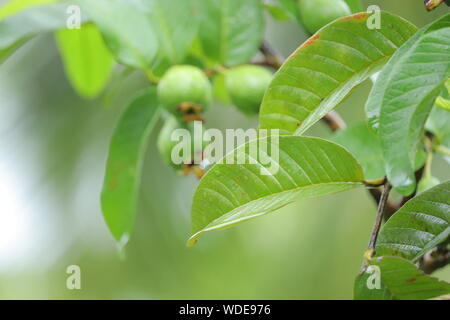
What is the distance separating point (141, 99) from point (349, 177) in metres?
0.58

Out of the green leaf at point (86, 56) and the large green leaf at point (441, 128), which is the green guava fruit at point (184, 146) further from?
the green leaf at point (86, 56)

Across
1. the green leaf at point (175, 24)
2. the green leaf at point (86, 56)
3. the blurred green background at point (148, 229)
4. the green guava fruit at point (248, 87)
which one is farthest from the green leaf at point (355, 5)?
the blurred green background at point (148, 229)

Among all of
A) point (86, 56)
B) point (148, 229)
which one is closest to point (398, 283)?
point (86, 56)

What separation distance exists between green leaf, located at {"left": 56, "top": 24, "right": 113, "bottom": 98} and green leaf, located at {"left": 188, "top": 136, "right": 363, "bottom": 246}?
39.2 inches

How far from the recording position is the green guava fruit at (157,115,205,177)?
46.3 inches

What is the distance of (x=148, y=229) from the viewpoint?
9.41ft

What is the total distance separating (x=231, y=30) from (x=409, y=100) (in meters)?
0.67

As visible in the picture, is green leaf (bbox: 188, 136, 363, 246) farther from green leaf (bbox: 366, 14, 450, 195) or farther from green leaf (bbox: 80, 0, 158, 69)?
green leaf (bbox: 80, 0, 158, 69)

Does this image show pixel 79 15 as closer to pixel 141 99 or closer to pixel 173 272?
pixel 141 99

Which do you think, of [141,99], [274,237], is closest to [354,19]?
[141,99]

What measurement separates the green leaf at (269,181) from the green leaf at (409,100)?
0.34 ft

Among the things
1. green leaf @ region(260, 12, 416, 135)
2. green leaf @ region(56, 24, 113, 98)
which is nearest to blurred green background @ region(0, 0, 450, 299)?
green leaf @ region(56, 24, 113, 98)

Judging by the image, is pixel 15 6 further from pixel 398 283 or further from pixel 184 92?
pixel 398 283

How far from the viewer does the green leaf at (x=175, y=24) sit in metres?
1.25
